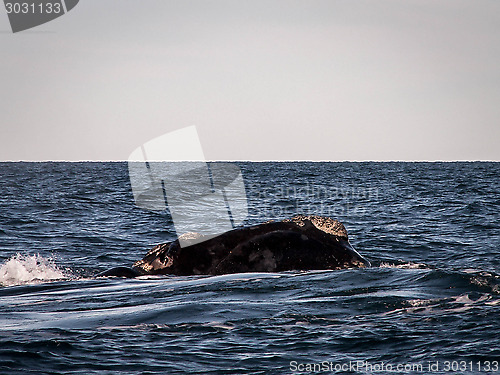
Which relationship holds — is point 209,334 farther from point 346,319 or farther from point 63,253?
point 63,253

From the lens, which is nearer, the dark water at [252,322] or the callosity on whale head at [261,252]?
the dark water at [252,322]

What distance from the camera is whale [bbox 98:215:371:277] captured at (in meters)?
9.70

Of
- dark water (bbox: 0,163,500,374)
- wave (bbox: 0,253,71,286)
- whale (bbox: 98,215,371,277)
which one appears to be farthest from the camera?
wave (bbox: 0,253,71,286)

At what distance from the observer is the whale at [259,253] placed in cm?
970

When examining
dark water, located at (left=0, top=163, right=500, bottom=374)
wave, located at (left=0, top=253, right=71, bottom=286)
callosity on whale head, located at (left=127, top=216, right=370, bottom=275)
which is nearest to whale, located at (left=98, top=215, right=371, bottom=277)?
callosity on whale head, located at (left=127, top=216, right=370, bottom=275)

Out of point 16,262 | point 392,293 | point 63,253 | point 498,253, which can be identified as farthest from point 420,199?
point 392,293

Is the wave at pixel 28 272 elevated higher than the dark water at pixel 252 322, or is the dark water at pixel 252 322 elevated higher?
the dark water at pixel 252 322

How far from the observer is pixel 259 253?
32.1ft

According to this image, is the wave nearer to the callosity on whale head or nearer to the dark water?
the dark water

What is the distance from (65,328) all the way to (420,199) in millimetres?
29871

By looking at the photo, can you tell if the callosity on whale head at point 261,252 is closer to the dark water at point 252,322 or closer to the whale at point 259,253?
the whale at point 259,253

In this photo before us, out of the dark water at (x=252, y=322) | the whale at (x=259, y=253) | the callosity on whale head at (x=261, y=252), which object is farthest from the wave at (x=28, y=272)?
the callosity on whale head at (x=261, y=252)

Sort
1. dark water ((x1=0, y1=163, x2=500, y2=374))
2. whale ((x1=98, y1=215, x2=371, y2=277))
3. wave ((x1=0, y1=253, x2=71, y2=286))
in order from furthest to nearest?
wave ((x1=0, y1=253, x2=71, y2=286)) → whale ((x1=98, y1=215, x2=371, y2=277)) → dark water ((x1=0, y1=163, x2=500, y2=374))

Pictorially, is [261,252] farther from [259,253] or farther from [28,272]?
[28,272]
